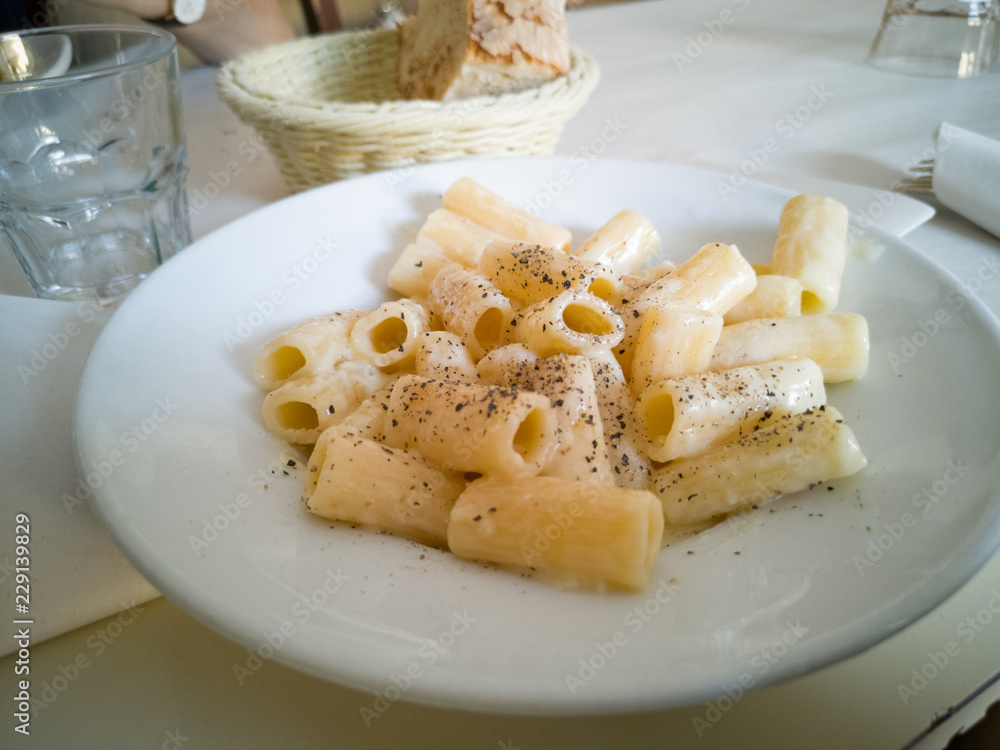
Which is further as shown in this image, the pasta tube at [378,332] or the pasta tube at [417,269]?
the pasta tube at [417,269]

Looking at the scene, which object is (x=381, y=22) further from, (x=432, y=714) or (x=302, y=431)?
(x=432, y=714)

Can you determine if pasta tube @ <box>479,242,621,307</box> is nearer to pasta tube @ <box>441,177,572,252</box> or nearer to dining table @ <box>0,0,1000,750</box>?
pasta tube @ <box>441,177,572,252</box>

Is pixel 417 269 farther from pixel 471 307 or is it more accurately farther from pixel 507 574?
pixel 507 574

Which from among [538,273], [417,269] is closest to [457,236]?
[417,269]

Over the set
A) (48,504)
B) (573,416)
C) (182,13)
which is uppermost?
(182,13)

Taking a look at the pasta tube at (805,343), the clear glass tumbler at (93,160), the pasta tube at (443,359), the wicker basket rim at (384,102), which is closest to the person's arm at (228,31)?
the wicker basket rim at (384,102)

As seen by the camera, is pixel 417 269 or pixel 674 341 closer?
pixel 674 341

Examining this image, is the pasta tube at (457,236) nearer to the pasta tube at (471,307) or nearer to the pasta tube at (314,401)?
the pasta tube at (471,307)
